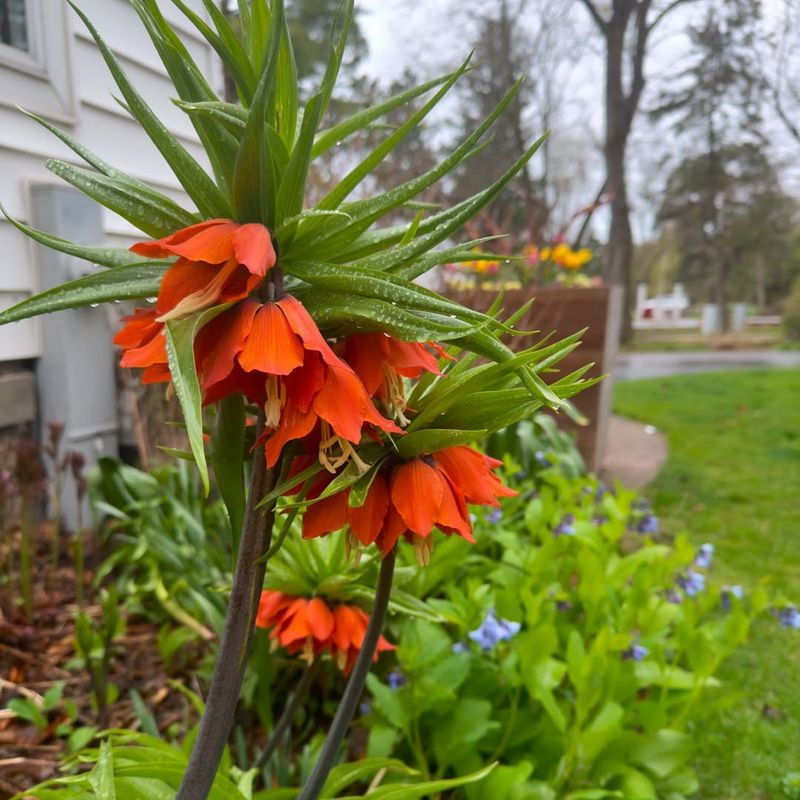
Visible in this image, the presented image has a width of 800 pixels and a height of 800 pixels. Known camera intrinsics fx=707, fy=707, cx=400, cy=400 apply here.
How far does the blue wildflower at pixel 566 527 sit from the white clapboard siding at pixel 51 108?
2.27 m

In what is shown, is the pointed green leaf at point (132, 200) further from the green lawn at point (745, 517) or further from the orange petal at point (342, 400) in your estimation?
the green lawn at point (745, 517)

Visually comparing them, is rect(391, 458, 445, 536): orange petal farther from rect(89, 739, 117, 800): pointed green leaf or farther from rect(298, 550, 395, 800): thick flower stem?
rect(89, 739, 117, 800): pointed green leaf

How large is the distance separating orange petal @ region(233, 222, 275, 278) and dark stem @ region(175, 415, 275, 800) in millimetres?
170

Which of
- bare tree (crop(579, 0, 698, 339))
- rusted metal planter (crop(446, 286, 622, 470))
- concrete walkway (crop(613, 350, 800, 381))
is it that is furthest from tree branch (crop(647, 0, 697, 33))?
rusted metal planter (crop(446, 286, 622, 470))

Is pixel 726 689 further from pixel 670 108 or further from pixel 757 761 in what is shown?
pixel 670 108

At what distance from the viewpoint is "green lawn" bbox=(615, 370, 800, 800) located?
182 centimetres

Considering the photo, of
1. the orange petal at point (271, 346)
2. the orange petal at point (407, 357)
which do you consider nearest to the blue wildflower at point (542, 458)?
the orange petal at point (407, 357)

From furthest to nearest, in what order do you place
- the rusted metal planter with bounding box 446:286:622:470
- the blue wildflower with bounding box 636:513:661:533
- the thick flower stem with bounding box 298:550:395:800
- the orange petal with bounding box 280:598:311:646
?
the rusted metal planter with bounding box 446:286:622:470 → the blue wildflower with bounding box 636:513:661:533 → the orange petal with bounding box 280:598:311:646 → the thick flower stem with bounding box 298:550:395:800

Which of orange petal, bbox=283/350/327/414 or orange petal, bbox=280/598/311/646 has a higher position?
orange petal, bbox=283/350/327/414

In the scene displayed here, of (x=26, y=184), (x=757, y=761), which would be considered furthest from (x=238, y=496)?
(x=26, y=184)

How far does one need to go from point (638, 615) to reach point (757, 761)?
47cm

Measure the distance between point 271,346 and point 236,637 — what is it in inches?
11.8

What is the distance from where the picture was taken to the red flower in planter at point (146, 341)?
61 centimetres

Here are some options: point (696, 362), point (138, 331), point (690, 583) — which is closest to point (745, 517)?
point (690, 583)
